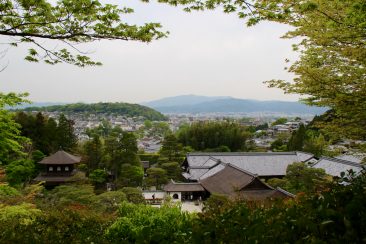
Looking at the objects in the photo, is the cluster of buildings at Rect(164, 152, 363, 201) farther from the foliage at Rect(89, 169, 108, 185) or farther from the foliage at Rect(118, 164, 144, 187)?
the foliage at Rect(89, 169, 108, 185)

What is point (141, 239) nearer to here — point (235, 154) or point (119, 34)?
point (119, 34)

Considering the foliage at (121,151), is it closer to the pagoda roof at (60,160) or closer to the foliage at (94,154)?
the foliage at (94,154)

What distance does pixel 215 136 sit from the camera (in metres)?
39.9

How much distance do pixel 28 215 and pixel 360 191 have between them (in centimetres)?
725

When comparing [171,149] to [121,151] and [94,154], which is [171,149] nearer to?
[121,151]

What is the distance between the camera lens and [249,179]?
769 inches

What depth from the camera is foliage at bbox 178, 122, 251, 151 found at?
39.8m

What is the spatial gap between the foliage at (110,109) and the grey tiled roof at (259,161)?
359 ft

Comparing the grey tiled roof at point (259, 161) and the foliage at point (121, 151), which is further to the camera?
the grey tiled roof at point (259, 161)

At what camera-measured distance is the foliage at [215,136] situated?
3975 centimetres

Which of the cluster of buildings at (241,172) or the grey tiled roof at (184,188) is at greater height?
the cluster of buildings at (241,172)

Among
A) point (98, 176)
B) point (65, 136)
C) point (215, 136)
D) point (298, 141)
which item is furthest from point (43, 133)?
point (298, 141)

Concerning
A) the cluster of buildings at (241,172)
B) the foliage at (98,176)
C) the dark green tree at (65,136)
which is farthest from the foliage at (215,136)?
the foliage at (98,176)

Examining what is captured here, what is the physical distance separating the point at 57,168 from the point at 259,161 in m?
15.5
